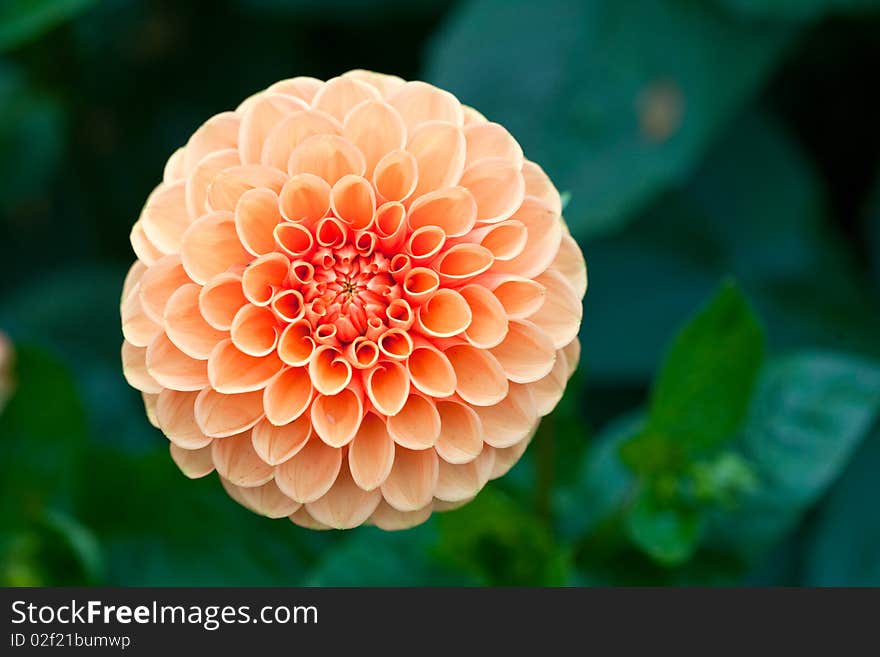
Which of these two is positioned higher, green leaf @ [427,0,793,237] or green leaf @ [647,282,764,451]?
green leaf @ [427,0,793,237]

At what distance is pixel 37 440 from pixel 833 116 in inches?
57.3

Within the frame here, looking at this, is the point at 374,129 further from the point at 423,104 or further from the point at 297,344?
the point at 297,344

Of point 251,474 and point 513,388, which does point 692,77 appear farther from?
point 251,474

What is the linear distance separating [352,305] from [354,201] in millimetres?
94

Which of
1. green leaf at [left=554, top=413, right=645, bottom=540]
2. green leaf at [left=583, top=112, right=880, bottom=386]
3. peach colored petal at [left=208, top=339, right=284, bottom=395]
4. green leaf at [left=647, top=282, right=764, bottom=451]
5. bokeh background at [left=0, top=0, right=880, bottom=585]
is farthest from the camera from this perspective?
green leaf at [left=583, top=112, right=880, bottom=386]

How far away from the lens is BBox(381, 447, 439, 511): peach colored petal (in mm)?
874

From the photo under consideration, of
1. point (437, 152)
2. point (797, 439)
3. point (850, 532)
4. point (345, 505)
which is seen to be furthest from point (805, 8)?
point (345, 505)

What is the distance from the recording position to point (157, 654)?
1.11 m

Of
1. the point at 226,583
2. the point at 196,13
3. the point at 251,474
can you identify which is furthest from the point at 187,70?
the point at 251,474

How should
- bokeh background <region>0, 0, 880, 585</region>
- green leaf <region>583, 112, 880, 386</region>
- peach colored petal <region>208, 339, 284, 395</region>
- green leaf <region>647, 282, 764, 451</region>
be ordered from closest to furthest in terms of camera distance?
peach colored petal <region>208, 339, 284, 395</region>
green leaf <region>647, 282, 764, 451</region>
bokeh background <region>0, 0, 880, 585</region>
green leaf <region>583, 112, 880, 386</region>

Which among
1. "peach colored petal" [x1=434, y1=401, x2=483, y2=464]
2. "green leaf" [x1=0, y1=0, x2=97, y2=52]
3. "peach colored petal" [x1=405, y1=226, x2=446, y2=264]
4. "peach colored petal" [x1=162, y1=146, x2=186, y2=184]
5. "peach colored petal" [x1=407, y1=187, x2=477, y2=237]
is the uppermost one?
"green leaf" [x1=0, y1=0, x2=97, y2=52]

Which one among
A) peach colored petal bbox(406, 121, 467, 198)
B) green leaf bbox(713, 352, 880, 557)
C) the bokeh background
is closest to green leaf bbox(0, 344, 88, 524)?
the bokeh background

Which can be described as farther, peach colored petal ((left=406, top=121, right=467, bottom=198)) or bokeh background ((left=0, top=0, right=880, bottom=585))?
bokeh background ((left=0, top=0, right=880, bottom=585))

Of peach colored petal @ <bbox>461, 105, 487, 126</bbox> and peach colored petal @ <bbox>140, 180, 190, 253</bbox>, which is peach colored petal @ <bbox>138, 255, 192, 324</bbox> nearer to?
peach colored petal @ <bbox>140, 180, 190, 253</bbox>
